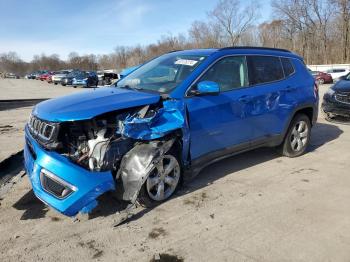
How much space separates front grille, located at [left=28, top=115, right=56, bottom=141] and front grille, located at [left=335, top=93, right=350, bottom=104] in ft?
26.1

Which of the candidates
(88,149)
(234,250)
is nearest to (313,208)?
(234,250)

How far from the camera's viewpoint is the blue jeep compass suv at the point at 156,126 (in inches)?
151

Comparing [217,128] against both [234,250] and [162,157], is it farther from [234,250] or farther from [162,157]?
[234,250]

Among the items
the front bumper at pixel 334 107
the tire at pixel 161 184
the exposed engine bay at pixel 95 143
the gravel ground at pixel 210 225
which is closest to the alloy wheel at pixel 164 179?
the tire at pixel 161 184

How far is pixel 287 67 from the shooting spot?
629 cm

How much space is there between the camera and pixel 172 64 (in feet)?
17.4

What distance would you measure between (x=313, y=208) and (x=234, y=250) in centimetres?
144

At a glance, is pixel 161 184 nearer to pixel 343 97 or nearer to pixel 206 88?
pixel 206 88

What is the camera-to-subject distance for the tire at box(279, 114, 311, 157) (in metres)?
6.35

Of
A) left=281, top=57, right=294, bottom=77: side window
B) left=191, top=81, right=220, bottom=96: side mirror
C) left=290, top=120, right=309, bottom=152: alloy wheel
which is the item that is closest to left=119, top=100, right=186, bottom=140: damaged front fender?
left=191, top=81, right=220, bottom=96: side mirror

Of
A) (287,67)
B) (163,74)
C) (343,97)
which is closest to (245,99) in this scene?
(163,74)

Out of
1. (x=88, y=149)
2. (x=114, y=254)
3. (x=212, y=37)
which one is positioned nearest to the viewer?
(x=114, y=254)

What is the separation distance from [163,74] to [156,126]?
1.19 m

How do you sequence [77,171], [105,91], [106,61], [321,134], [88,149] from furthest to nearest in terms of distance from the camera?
[106,61], [321,134], [105,91], [88,149], [77,171]
